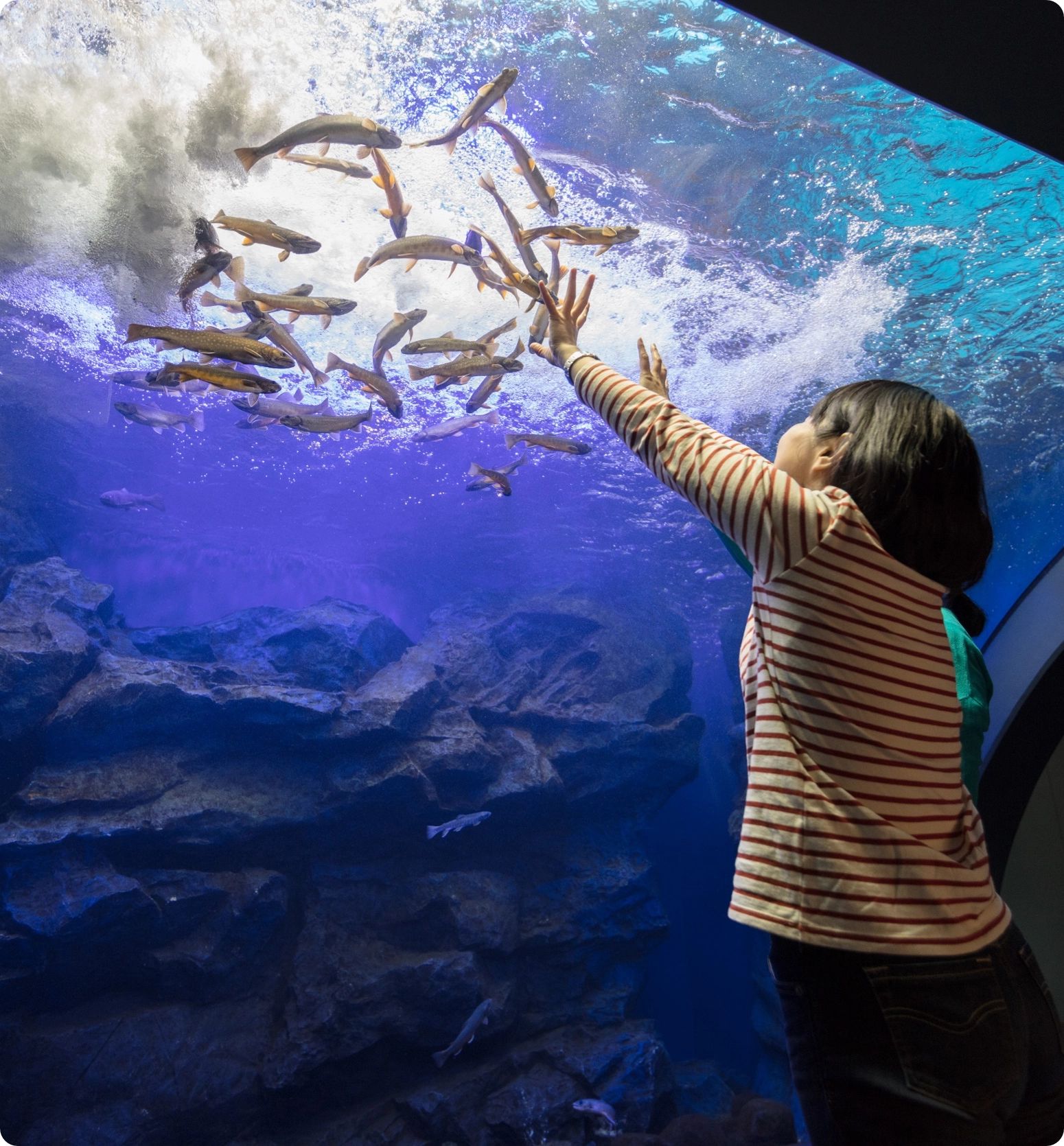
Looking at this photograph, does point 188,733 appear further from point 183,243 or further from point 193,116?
point 193,116

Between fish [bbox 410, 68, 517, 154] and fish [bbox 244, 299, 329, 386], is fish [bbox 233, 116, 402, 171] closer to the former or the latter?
fish [bbox 410, 68, 517, 154]

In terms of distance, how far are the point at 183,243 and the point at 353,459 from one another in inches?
376

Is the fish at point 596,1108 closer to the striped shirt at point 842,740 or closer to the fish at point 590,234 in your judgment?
the striped shirt at point 842,740

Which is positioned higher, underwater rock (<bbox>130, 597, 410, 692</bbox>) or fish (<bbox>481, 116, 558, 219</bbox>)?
fish (<bbox>481, 116, 558, 219</bbox>)

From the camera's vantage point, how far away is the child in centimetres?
124

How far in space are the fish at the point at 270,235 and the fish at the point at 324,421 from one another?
5.62 feet

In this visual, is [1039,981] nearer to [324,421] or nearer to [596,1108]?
[324,421]

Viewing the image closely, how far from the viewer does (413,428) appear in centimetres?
1502

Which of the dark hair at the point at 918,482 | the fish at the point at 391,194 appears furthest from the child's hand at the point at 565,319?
the fish at the point at 391,194

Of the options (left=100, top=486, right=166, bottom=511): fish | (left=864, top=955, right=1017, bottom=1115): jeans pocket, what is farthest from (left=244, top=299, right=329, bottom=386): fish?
(left=100, top=486, right=166, bottom=511): fish

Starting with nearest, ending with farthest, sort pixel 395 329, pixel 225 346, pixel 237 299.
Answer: pixel 225 346, pixel 237 299, pixel 395 329

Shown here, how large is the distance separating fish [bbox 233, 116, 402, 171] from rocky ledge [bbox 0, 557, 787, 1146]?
836 centimetres

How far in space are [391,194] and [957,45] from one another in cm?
451

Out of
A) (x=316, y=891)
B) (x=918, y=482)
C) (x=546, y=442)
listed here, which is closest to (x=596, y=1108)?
(x=316, y=891)
